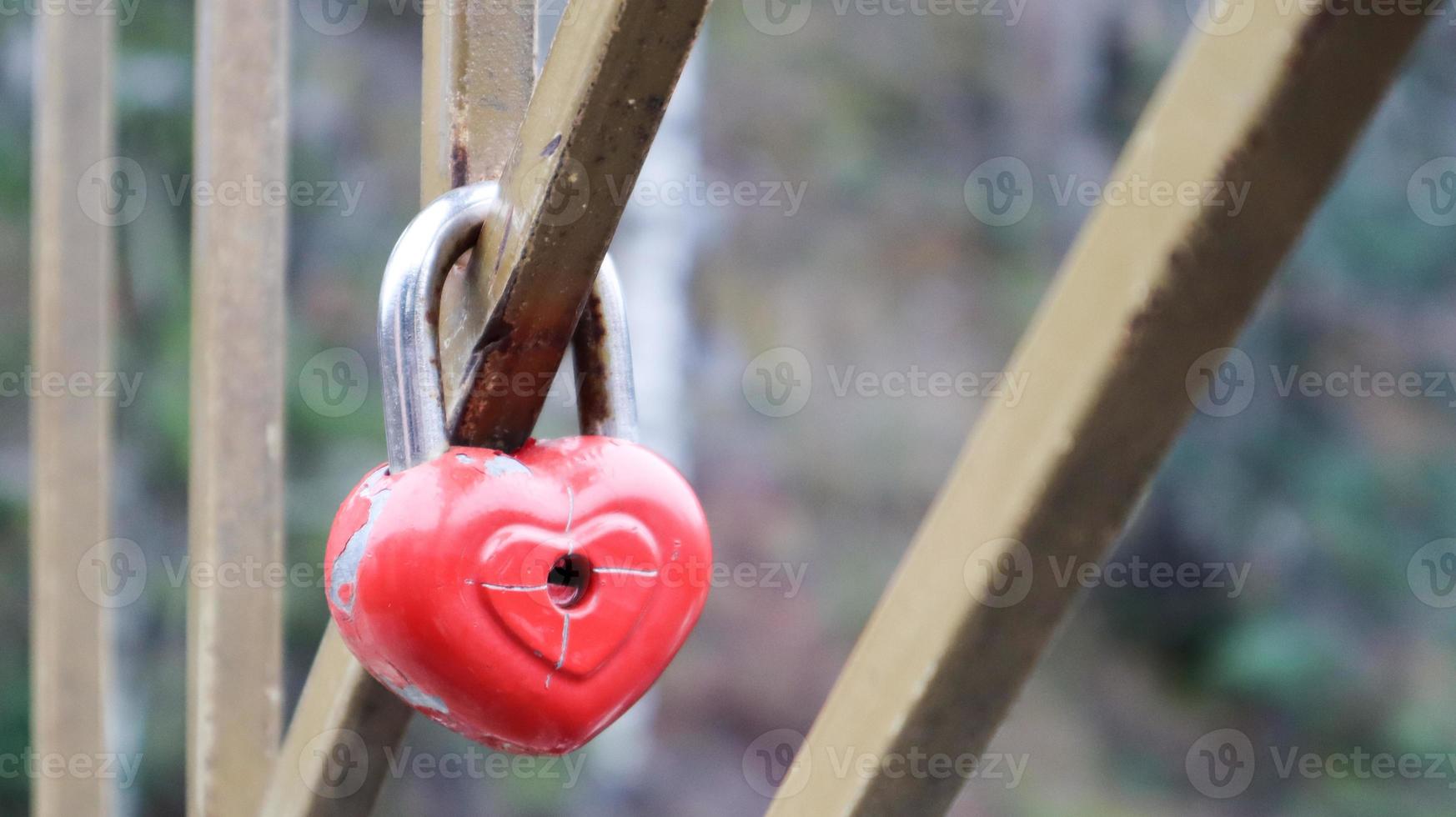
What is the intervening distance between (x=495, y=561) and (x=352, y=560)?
48 mm

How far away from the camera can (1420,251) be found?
496cm

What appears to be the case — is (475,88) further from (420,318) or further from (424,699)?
(424,699)

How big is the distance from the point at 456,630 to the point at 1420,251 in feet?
17.7

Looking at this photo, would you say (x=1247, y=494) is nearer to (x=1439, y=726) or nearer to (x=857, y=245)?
(x=1439, y=726)

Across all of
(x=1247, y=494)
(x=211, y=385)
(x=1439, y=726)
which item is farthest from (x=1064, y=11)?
(x=211, y=385)

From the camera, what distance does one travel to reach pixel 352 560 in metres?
0.41

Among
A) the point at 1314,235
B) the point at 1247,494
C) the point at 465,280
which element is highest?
the point at 1314,235

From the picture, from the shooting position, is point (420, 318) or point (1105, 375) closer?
point (1105, 375)

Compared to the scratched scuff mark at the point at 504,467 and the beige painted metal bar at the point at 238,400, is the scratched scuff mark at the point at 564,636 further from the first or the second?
the beige painted metal bar at the point at 238,400

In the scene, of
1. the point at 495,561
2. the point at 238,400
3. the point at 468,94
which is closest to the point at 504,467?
the point at 495,561

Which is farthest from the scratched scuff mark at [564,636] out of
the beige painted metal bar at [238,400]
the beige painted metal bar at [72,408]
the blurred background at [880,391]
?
the blurred background at [880,391]

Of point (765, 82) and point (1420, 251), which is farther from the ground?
point (1420, 251)

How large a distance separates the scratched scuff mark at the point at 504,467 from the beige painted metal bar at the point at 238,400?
14.5 inches

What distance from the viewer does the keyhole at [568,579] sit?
429mm
